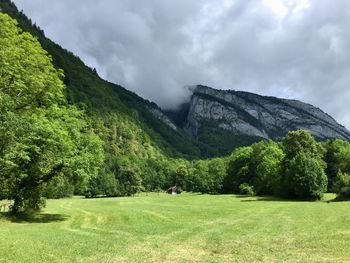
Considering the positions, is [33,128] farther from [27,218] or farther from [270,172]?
[270,172]

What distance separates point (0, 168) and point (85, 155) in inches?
439

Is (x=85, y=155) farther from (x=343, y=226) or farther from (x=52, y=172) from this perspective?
(x=343, y=226)

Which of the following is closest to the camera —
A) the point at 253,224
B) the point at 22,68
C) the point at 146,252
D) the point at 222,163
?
the point at 146,252

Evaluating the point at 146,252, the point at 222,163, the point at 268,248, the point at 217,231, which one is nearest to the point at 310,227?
the point at 217,231

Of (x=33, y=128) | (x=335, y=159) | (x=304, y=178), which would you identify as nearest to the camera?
(x=33, y=128)

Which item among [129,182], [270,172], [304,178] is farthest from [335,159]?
[129,182]

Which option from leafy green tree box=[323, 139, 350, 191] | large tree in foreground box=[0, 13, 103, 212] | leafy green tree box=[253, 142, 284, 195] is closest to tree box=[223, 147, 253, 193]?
leafy green tree box=[253, 142, 284, 195]

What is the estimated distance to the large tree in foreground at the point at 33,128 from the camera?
31125mm

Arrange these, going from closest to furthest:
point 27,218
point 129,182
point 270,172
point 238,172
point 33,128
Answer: point 33,128 < point 27,218 < point 270,172 < point 238,172 < point 129,182

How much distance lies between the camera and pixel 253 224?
40250 millimetres

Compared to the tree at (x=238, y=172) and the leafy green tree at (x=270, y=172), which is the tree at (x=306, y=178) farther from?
the tree at (x=238, y=172)

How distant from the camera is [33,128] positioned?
3484 cm

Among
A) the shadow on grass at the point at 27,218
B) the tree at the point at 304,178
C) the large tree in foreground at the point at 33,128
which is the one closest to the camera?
the large tree in foreground at the point at 33,128

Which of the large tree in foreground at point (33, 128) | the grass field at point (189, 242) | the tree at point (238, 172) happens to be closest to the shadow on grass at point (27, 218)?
the grass field at point (189, 242)
